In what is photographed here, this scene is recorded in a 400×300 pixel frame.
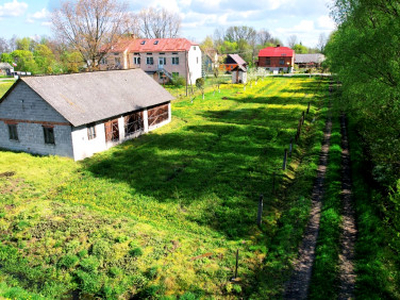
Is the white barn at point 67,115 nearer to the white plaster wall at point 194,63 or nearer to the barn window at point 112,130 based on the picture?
the barn window at point 112,130

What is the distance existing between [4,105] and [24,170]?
6.63 metres

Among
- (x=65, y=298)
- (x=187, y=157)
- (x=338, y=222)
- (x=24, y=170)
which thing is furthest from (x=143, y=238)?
(x=24, y=170)

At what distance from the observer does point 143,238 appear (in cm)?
1310

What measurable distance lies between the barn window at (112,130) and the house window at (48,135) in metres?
3.77

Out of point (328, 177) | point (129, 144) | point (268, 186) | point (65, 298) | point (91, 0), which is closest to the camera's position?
point (65, 298)

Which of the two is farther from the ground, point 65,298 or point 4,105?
point 4,105

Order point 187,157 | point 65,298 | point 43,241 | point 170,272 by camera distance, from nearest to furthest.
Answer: point 65,298
point 170,272
point 43,241
point 187,157

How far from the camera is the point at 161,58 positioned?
6119cm

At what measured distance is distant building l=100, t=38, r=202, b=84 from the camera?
59.9 metres

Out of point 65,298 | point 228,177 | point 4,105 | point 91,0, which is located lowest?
point 65,298

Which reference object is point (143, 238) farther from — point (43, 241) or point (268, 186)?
point (268, 186)

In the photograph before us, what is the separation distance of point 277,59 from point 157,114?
71.8 meters

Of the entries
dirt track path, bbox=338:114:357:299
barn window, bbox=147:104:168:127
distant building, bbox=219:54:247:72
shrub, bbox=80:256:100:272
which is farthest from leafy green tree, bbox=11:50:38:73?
dirt track path, bbox=338:114:357:299

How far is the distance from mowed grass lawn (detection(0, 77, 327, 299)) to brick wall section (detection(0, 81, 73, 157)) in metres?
1.02
